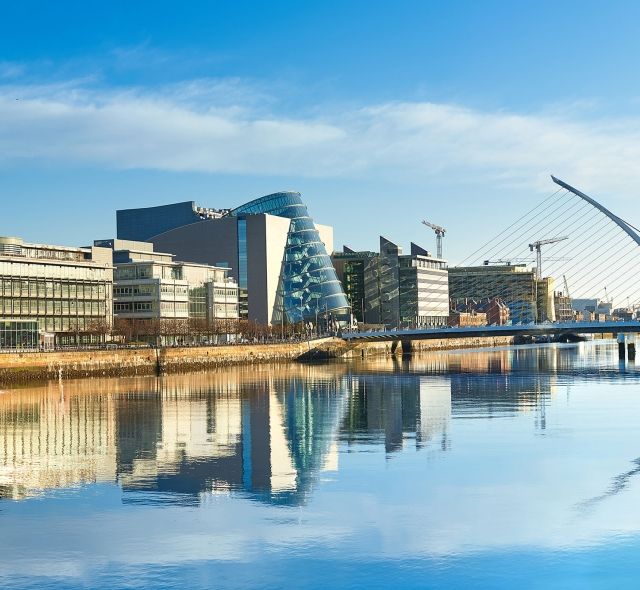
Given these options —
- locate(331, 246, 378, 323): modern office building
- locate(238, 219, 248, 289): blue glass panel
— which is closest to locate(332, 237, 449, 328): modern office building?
locate(331, 246, 378, 323): modern office building

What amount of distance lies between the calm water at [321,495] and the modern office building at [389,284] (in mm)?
101795

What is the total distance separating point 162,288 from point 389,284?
6463 centimetres

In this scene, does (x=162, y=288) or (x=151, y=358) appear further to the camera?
(x=162, y=288)

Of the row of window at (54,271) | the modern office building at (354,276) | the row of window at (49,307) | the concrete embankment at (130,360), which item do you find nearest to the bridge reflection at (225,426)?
the concrete embankment at (130,360)

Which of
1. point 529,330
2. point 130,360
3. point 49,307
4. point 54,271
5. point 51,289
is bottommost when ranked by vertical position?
point 130,360

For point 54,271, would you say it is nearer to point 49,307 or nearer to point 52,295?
point 52,295

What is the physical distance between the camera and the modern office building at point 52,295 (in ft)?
219

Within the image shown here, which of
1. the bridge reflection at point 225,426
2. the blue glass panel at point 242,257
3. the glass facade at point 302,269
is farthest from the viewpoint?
the glass facade at point 302,269

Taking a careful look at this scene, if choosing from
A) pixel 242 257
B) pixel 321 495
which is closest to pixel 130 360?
pixel 242 257

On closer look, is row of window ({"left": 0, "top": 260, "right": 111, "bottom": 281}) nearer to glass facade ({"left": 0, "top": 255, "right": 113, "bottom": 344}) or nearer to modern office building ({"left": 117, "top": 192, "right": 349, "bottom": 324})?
glass facade ({"left": 0, "top": 255, "right": 113, "bottom": 344})

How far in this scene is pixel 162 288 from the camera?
84.9m

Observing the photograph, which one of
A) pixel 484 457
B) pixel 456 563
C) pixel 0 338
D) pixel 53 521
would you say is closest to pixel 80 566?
pixel 53 521

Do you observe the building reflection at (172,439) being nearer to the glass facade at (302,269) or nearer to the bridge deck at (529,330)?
the bridge deck at (529,330)

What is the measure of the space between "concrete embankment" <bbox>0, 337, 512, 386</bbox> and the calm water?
14.7m
